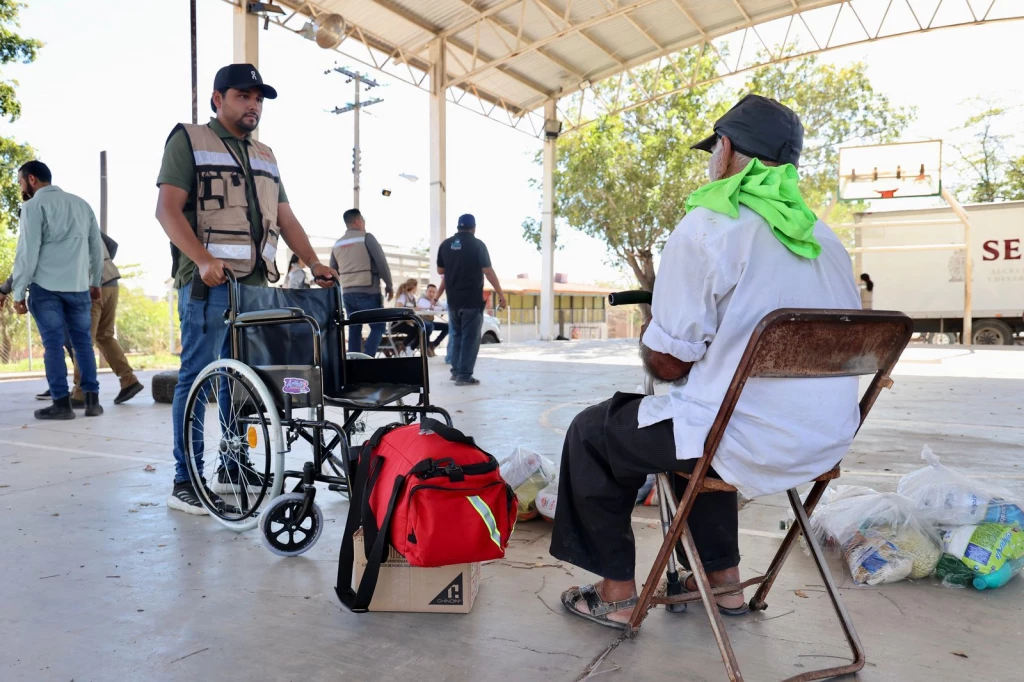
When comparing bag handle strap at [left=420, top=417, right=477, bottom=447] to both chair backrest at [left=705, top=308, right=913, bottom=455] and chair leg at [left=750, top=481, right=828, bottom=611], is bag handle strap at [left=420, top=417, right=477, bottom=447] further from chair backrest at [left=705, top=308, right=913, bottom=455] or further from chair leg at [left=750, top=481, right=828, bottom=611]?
chair leg at [left=750, top=481, right=828, bottom=611]

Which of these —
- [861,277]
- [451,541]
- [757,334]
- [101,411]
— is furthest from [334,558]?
[861,277]

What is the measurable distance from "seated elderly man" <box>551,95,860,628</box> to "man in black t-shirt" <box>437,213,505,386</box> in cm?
636

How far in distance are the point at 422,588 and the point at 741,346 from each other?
116 cm

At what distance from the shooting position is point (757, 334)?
5.15 ft

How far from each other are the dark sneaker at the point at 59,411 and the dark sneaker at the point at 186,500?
3.22m

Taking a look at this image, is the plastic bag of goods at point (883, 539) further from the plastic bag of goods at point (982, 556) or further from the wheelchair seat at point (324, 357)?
the wheelchair seat at point (324, 357)

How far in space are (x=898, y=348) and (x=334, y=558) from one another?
6.35ft

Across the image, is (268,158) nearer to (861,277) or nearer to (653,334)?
(653,334)

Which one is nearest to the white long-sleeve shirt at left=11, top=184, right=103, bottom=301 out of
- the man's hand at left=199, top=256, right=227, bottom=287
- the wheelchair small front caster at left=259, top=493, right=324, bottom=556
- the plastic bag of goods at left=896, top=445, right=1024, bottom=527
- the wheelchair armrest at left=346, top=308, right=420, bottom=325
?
the man's hand at left=199, top=256, right=227, bottom=287

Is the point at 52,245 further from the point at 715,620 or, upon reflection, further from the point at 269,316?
the point at 715,620

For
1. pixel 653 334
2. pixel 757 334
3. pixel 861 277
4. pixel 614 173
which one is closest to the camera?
pixel 757 334

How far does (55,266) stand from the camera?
18.4ft

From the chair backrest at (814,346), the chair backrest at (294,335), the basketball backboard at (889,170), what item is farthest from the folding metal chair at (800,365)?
the basketball backboard at (889,170)

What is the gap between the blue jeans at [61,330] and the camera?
5617 millimetres
